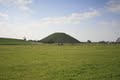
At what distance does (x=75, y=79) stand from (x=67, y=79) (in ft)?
2.16

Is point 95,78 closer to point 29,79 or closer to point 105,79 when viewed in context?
point 105,79

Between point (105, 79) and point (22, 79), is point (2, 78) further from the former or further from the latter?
point (105, 79)

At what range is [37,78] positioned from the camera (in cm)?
1577

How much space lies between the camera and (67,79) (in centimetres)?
1509

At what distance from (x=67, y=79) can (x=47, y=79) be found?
1665mm

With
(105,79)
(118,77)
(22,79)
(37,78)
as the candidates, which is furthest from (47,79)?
(118,77)

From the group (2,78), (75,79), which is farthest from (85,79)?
(2,78)

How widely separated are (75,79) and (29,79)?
3.78 m

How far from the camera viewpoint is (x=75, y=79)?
1516 cm

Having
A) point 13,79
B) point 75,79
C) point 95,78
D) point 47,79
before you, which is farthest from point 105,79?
point 13,79

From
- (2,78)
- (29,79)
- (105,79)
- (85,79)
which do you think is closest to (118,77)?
(105,79)

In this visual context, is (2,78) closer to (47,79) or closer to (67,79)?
(47,79)

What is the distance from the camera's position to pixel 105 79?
1488cm

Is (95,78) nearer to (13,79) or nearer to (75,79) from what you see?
(75,79)
